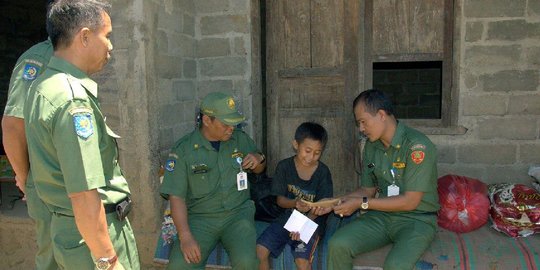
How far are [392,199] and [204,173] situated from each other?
1388 mm

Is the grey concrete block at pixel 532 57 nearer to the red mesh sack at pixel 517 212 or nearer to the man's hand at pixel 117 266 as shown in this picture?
the red mesh sack at pixel 517 212

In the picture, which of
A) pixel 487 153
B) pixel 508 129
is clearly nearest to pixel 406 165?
pixel 487 153

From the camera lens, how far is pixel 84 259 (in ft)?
6.56

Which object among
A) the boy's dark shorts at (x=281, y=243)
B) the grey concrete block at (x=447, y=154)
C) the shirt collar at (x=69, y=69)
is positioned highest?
the shirt collar at (x=69, y=69)

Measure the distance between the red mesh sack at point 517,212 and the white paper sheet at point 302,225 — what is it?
1494 millimetres

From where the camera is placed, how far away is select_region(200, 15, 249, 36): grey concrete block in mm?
4227

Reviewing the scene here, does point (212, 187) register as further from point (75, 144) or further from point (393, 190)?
point (75, 144)

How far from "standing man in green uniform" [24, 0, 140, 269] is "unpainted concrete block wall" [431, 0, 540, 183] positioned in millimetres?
3110

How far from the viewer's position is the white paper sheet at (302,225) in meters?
3.06

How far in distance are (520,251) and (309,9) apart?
275 cm

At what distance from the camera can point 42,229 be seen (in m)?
2.26

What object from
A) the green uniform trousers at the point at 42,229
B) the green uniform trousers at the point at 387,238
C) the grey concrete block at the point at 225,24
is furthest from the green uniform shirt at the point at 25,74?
the green uniform trousers at the point at 387,238

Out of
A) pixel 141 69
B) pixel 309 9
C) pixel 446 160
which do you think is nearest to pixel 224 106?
pixel 141 69

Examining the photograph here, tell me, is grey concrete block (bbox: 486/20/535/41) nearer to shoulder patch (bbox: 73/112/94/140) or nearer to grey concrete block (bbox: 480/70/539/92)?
grey concrete block (bbox: 480/70/539/92)
